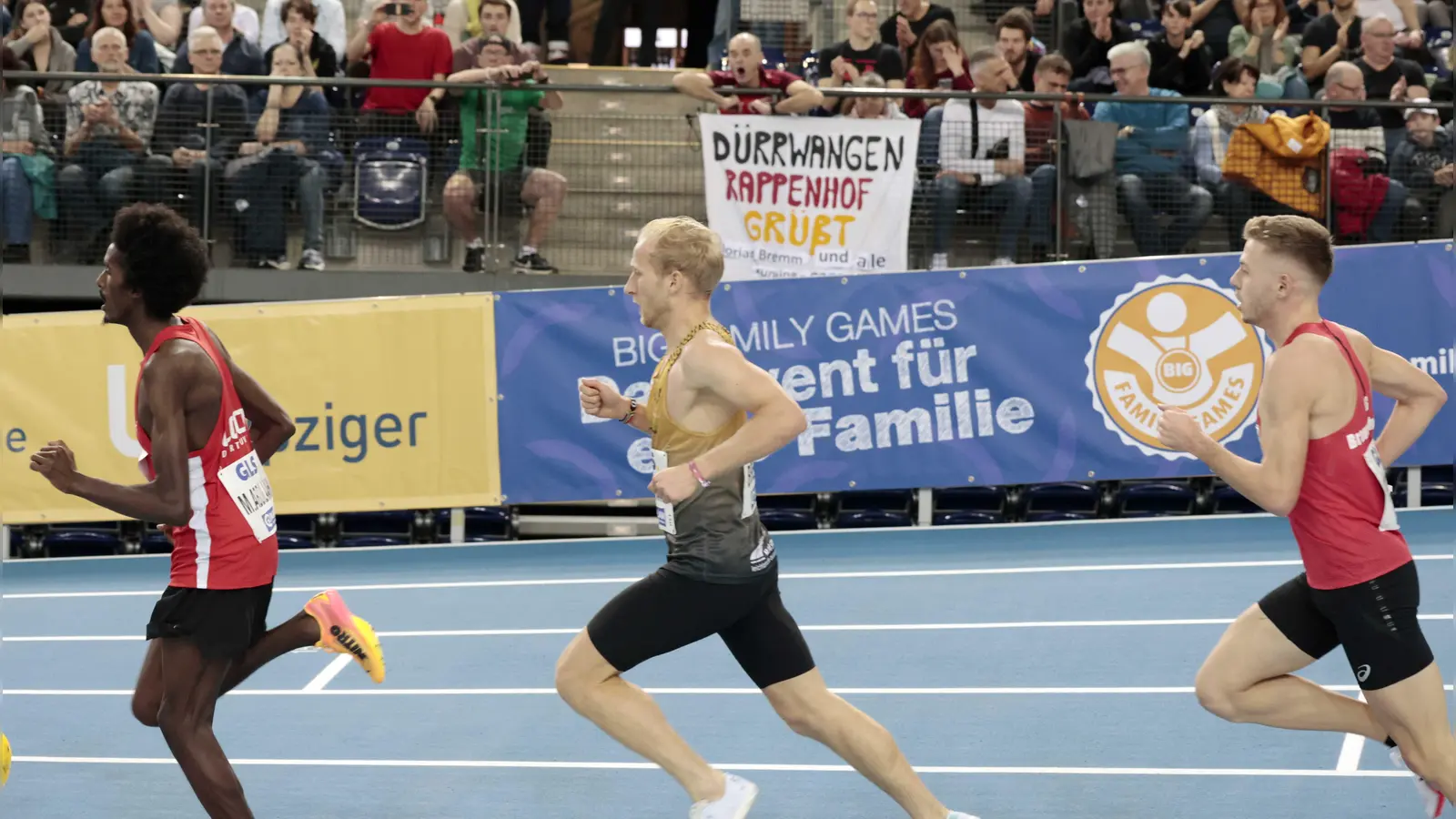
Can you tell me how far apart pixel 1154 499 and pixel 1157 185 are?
7.73 ft

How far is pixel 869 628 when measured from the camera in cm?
933

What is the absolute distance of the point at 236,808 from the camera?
194 inches

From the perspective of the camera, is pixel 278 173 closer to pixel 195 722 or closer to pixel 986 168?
pixel 986 168

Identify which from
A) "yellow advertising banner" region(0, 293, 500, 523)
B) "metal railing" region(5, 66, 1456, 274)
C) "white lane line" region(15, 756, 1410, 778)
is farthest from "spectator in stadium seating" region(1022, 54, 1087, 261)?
"white lane line" region(15, 756, 1410, 778)

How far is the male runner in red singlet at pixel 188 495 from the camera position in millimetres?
4785

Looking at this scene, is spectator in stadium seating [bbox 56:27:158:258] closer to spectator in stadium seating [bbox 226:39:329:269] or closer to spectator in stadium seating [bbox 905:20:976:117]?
spectator in stadium seating [bbox 226:39:329:269]

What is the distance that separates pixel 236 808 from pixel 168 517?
2.98 ft

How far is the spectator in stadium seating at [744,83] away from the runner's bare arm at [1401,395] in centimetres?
748

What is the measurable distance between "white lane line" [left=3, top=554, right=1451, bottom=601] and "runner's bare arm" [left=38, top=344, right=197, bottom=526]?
5864 millimetres

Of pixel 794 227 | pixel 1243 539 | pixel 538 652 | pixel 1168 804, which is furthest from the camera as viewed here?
pixel 794 227

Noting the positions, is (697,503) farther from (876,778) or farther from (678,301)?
(876,778)

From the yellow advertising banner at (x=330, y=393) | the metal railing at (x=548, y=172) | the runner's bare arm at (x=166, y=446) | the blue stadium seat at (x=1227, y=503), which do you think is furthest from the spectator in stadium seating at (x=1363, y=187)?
the runner's bare arm at (x=166, y=446)

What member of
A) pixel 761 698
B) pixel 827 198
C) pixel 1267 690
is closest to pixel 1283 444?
pixel 1267 690

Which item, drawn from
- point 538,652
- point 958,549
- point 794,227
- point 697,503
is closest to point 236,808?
point 697,503
